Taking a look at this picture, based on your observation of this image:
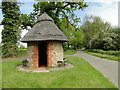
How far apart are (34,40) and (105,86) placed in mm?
6021

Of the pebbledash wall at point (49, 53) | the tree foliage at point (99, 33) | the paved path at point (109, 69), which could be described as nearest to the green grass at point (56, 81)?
the paved path at point (109, 69)

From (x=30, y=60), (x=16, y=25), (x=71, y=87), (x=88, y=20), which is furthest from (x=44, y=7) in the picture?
(x=88, y=20)

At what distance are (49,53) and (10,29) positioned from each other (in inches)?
520

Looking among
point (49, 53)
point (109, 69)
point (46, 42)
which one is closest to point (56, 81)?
point (49, 53)

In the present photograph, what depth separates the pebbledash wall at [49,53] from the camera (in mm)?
8695

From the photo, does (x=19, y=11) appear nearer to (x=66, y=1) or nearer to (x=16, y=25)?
(x=16, y=25)

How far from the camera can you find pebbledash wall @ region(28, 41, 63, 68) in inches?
342

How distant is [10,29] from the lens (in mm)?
18422

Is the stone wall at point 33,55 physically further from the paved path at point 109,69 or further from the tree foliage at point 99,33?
the tree foliage at point 99,33

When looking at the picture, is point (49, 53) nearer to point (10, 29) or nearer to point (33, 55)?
point (33, 55)

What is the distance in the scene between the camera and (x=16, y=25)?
743 inches

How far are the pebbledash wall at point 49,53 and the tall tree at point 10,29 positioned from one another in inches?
424

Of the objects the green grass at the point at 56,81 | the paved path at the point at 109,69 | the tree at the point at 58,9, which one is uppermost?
the tree at the point at 58,9

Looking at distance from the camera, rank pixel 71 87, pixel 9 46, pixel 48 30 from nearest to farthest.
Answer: pixel 71 87 → pixel 48 30 → pixel 9 46
